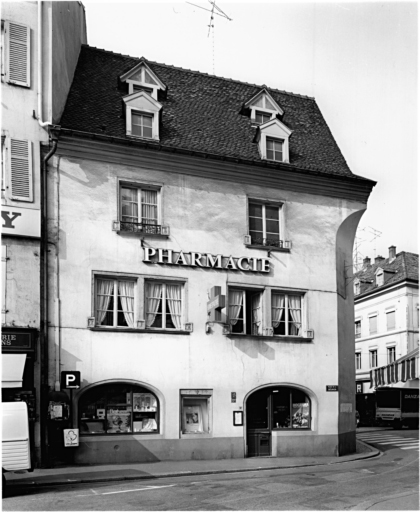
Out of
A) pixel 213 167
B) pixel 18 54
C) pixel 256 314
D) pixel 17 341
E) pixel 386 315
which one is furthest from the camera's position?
pixel 386 315

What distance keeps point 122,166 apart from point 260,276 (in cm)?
617

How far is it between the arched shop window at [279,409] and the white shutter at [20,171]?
10204 millimetres

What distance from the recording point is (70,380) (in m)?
21.0

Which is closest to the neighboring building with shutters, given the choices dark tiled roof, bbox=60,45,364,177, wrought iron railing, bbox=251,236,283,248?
dark tiled roof, bbox=60,45,364,177

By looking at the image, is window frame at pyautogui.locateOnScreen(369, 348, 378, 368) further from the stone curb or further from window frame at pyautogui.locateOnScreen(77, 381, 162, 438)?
window frame at pyautogui.locateOnScreen(77, 381, 162, 438)

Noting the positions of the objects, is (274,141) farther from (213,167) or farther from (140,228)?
(140,228)

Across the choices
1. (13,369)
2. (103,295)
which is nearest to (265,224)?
(103,295)

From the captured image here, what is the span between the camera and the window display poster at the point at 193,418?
23125 mm

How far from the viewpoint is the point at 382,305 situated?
198 feet

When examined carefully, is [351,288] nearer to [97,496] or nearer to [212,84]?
[212,84]

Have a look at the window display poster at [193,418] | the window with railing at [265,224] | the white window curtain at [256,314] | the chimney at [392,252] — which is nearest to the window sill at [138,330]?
the window display poster at [193,418]

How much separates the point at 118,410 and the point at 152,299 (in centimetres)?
374

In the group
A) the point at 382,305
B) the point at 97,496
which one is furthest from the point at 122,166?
the point at 382,305

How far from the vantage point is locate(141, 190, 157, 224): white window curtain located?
925 inches
